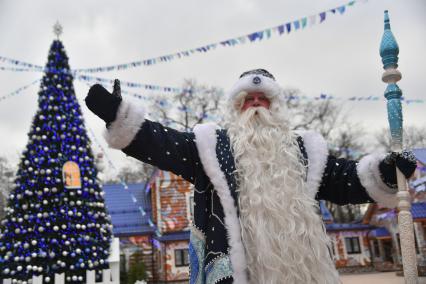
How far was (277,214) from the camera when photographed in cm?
223

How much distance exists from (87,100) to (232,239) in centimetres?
103

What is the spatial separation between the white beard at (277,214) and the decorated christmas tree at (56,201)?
5.75m

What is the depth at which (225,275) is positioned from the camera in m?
2.09

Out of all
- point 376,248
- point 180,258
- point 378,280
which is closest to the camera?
point 378,280

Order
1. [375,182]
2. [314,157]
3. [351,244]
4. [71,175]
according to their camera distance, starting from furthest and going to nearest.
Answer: [351,244] → [71,175] → [314,157] → [375,182]

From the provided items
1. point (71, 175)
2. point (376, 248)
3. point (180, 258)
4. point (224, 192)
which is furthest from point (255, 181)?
point (376, 248)

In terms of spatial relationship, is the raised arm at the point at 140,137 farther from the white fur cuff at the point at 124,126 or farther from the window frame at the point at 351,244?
the window frame at the point at 351,244

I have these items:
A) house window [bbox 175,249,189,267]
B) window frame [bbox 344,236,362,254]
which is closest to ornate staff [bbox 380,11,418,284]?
house window [bbox 175,249,189,267]

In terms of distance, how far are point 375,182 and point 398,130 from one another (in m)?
0.41

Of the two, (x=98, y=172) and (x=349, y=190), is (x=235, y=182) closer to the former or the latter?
(x=349, y=190)

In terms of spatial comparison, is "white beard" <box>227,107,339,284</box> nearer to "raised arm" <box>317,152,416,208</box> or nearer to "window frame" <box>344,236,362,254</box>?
"raised arm" <box>317,152,416,208</box>

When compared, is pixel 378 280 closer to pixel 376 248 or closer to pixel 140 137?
pixel 376 248

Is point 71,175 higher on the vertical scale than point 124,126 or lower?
higher

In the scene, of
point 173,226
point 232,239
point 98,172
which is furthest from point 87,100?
point 173,226
